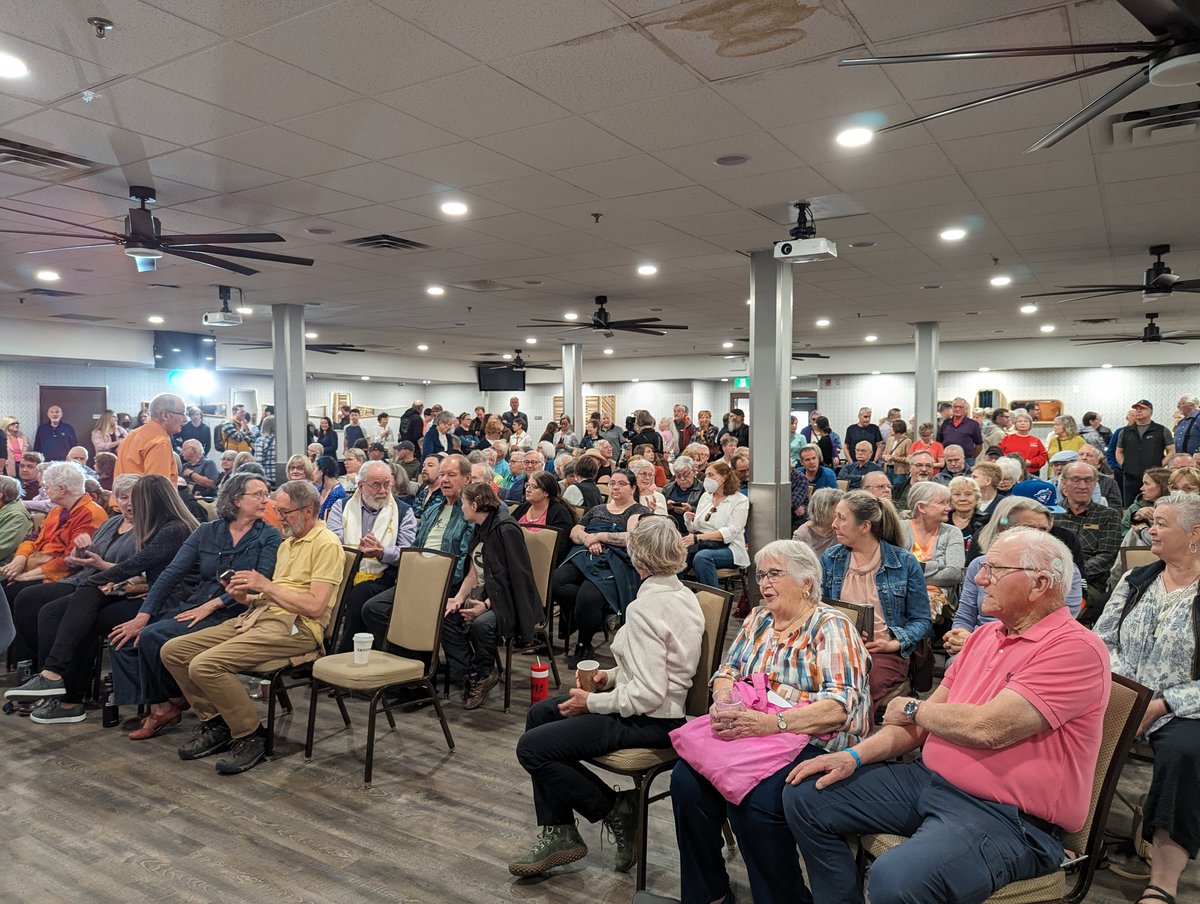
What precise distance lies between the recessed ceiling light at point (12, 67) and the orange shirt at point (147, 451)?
255 centimetres

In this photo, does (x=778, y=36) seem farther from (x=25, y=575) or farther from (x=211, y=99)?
(x=25, y=575)

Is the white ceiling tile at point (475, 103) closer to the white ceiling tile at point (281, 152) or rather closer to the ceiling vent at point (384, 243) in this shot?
the white ceiling tile at point (281, 152)

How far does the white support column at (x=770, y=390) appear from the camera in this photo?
25.9 feet

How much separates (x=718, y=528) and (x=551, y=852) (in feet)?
11.3

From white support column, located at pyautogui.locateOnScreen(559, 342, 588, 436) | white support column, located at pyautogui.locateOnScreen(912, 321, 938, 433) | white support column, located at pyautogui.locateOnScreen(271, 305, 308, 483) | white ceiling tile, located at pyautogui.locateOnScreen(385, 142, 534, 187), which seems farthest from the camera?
white support column, located at pyautogui.locateOnScreen(559, 342, 588, 436)

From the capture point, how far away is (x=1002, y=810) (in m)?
1.99

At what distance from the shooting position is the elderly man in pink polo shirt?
1920mm

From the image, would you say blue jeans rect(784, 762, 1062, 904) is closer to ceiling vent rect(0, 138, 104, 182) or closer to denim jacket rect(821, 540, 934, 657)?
denim jacket rect(821, 540, 934, 657)

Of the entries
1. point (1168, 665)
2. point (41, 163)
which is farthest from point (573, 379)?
point (1168, 665)

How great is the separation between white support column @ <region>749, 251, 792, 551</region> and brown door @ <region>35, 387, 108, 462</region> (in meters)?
12.6

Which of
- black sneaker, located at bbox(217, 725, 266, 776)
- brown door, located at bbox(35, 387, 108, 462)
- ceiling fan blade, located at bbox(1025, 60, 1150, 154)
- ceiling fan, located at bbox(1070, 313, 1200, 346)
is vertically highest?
ceiling fan, located at bbox(1070, 313, 1200, 346)

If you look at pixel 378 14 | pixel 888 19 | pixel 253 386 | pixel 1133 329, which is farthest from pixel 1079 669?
pixel 253 386

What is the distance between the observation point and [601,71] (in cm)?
376

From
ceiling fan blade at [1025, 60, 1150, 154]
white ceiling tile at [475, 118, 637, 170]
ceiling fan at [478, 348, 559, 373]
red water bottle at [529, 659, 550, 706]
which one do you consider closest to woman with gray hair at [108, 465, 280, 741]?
red water bottle at [529, 659, 550, 706]
